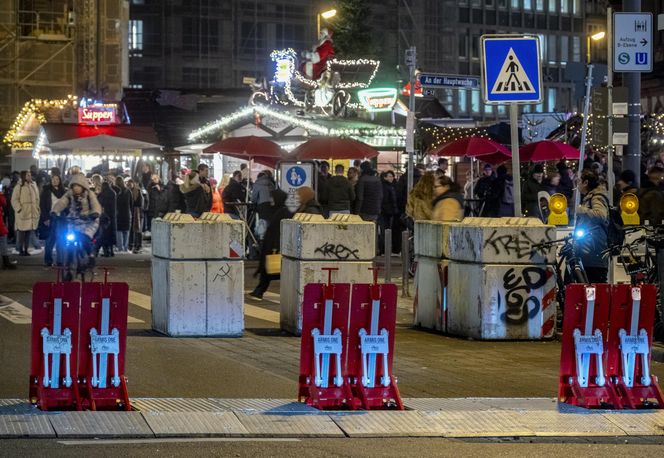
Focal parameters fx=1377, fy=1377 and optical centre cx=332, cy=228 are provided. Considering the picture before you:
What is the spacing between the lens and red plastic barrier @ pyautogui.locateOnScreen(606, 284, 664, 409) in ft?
32.1

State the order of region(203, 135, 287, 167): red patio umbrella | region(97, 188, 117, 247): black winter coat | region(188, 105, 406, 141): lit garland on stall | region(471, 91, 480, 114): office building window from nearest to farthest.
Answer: region(97, 188, 117, 247): black winter coat → region(203, 135, 287, 167): red patio umbrella → region(188, 105, 406, 141): lit garland on stall → region(471, 91, 480, 114): office building window

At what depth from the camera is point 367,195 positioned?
2653 centimetres

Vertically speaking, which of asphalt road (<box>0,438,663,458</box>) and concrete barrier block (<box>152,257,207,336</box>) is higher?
concrete barrier block (<box>152,257,207,336</box>)

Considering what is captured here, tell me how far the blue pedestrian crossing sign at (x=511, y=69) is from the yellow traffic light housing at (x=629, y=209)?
101 inches

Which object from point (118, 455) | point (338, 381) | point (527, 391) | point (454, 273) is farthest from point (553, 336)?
point (118, 455)

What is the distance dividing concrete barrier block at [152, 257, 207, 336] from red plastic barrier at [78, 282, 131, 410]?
13.0 ft

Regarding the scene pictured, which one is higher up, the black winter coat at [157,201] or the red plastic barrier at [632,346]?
the black winter coat at [157,201]

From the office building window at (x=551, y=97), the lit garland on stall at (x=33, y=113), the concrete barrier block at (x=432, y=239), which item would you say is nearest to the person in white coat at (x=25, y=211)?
the concrete barrier block at (x=432, y=239)

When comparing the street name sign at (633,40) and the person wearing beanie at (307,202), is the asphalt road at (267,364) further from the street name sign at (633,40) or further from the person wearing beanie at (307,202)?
the street name sign at (633,40)

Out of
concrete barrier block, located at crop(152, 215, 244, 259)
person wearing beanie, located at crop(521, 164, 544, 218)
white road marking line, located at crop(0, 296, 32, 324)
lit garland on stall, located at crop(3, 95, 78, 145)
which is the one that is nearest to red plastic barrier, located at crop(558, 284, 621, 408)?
concrete barrier block, located at crop(152, 215, 244, 259)

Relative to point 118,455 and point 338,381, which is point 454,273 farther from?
point 118,455

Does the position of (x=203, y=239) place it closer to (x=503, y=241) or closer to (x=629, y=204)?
(x=503, y=241)

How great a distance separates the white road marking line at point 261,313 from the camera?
15703 millimetres

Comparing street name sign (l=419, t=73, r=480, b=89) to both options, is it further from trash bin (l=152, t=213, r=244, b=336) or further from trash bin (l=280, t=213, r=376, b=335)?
trash bin (l=152, t=213, r=244, b=336)
